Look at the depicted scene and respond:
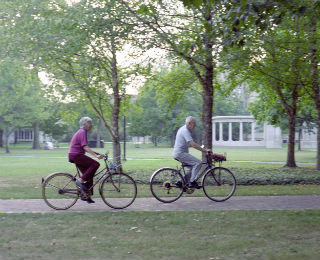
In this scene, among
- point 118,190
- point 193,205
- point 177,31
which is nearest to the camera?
point 118,190

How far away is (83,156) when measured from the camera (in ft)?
26.8

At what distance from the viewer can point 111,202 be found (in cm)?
837

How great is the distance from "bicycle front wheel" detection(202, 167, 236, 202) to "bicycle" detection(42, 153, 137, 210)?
189 cm

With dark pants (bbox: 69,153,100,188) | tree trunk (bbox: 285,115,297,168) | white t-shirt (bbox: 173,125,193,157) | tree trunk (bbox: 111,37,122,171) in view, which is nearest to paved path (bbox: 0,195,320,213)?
dark pants (bbox: 69,153,100,188)

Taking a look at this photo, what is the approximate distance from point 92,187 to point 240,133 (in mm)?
55237

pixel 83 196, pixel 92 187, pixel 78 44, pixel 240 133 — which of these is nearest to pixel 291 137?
pixel 78 44

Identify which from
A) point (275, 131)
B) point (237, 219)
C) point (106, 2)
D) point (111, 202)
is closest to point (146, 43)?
point (106, 2)

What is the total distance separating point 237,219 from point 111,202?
8.79ft

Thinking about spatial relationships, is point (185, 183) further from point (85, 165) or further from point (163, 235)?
point (163, 235)

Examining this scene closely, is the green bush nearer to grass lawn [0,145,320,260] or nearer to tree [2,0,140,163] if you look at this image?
tree [2,0,140,163]

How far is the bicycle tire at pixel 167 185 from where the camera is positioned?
8.96 metres

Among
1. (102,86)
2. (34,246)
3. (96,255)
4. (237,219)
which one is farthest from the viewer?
(102,86)

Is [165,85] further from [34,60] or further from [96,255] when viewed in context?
[96,255]

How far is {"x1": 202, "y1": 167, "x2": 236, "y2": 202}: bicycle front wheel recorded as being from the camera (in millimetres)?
9242
